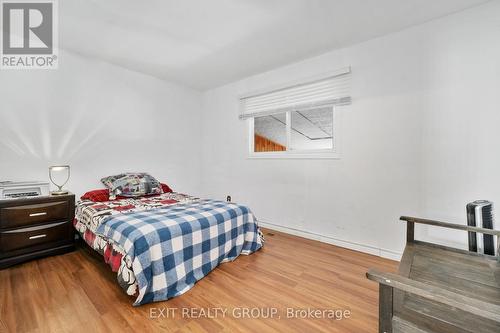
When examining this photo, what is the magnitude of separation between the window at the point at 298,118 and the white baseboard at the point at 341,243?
1.06 meters

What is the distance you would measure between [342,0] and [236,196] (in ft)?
9.82

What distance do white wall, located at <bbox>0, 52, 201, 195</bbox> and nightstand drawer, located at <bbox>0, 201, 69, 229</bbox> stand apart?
1.73 ft

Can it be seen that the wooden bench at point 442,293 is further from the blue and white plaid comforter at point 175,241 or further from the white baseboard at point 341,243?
the blue and white plaid comforter at point 175,241

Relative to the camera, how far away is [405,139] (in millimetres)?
2307

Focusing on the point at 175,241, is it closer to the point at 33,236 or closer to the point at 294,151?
the point at 33,236

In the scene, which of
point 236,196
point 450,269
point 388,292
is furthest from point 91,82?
point 450,269

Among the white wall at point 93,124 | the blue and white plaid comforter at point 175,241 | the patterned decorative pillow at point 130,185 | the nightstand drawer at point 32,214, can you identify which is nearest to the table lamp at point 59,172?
the white wall at point 93,124

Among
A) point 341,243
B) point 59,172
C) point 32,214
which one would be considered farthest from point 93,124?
point 341,243

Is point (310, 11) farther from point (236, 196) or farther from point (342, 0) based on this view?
point (236, 196)

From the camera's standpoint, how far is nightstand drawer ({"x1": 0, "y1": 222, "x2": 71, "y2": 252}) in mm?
2139

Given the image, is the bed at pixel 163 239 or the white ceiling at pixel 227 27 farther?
the white ceiling at pixel 227 27

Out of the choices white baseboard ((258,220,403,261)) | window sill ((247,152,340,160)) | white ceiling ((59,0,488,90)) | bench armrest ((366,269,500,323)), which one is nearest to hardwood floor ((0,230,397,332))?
white baseboard ((258,220,403,261))

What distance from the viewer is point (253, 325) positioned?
1.44 metres

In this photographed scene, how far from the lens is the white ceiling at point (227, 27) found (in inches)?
78.2
